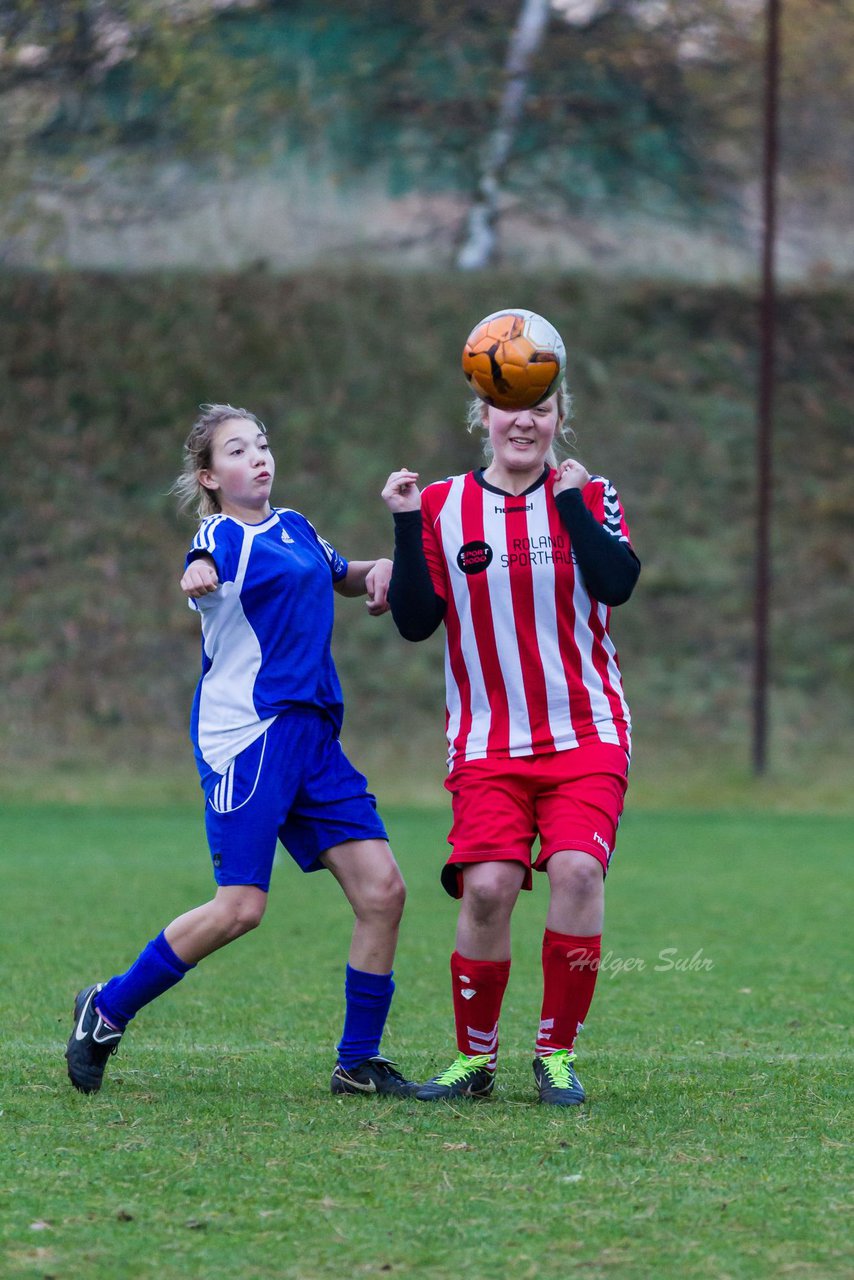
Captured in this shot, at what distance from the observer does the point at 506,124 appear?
2020 centimetres

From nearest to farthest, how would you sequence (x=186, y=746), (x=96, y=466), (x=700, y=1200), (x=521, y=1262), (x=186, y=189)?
Answer: (x=521, y=1262), (x=700, y=1200), (x=186, y=746), (x=96, y=466), (x=186, y=189)

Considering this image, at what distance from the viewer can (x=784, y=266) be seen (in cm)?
2016

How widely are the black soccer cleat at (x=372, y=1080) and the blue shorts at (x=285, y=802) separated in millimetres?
509

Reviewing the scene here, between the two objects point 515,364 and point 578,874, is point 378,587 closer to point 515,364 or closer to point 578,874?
point 515,364

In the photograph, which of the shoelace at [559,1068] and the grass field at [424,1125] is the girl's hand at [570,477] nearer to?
the shoelace at [559,1068]

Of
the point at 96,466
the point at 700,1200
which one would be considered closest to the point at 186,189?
the point at 96,466

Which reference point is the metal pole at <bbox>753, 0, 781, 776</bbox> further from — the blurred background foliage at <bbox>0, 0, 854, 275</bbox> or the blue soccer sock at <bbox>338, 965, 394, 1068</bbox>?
the blue soccer sock at <bbox>338, 965, 394, 1068</bbox>

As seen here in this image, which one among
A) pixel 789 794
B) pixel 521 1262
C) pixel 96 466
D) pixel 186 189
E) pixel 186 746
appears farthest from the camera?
pixel 186 189

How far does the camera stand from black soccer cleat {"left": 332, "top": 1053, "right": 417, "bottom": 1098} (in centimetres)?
410

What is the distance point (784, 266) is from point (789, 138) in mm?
1696

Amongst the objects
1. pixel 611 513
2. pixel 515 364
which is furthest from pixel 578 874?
pixel 515 364

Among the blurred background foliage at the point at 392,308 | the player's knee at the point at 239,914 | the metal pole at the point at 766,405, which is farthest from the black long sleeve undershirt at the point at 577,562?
the metal pole at the point at 766,405

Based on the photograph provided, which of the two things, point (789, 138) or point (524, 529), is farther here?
point (789, 138)

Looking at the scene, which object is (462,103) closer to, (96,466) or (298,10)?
(298,10)
